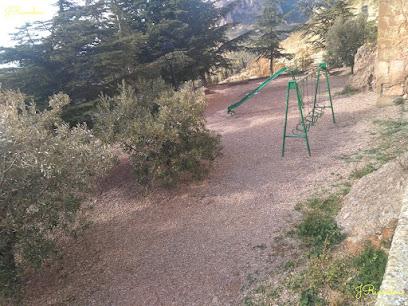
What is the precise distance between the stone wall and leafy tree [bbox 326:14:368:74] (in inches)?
271

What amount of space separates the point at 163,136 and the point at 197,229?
2.04 m

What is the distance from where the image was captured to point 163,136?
574cm

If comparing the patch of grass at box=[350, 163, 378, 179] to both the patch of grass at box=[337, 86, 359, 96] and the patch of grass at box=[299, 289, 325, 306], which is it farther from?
the patch of grass at box=[337, 86, 359, 96]

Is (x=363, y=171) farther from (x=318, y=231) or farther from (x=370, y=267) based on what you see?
(x=370, y=267)

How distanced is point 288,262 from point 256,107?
10.5 metres

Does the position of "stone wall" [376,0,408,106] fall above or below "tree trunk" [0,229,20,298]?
above

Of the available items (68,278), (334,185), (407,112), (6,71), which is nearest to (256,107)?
(407,112)

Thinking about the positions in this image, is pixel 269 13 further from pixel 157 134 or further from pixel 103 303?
pixel 103 303

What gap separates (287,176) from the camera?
6156 millimetres

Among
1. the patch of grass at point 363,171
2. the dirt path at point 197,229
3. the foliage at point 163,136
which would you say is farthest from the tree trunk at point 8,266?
the patch of grass at point 363,171

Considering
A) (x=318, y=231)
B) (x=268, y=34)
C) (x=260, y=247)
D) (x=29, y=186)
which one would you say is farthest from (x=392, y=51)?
(x=268, y=34)

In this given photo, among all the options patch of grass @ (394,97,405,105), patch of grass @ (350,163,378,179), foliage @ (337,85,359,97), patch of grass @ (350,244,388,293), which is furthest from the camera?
foliage @ (337,85,359,97)

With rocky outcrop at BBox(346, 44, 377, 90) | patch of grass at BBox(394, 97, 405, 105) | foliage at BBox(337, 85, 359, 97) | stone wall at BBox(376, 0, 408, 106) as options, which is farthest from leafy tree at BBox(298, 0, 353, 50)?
patch of grass at BBox(394, 97, 405, 105)

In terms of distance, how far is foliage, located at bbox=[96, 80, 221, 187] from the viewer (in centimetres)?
584
